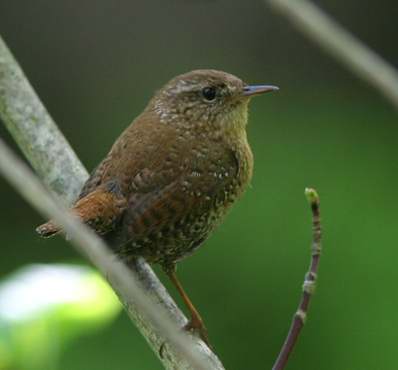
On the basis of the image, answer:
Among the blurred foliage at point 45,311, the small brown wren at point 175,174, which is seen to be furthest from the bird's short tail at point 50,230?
the blurred foliage at point 45,311

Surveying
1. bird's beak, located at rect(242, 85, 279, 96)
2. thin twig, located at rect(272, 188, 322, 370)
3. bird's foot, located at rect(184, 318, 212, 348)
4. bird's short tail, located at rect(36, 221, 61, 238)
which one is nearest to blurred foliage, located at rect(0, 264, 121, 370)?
bird's short tail, located at rect(36, 221, 61, 238)

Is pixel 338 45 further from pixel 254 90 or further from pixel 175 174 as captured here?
pixel 254 90

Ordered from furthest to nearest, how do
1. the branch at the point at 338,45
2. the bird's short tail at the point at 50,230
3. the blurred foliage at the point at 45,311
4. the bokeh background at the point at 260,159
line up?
the bokeh background at the point at 260,159 → the bird's short tail at the point at 50,230 → the blurred foliage at the point at 45,311 → the branch at the point at 338,45

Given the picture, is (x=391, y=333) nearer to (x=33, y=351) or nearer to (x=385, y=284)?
(x=385, y=284)

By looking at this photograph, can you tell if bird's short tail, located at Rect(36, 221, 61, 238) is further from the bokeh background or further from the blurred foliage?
the bokeh background

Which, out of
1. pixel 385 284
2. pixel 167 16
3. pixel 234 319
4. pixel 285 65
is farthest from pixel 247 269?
pixel 167 16

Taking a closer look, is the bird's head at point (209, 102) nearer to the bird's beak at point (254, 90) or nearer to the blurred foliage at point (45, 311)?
the bird's beak at point (254, 90)
